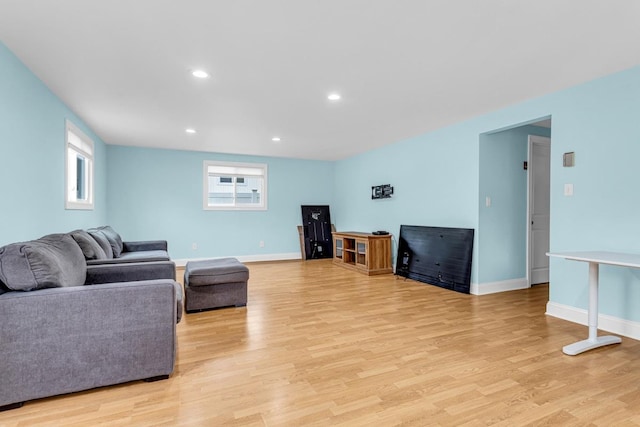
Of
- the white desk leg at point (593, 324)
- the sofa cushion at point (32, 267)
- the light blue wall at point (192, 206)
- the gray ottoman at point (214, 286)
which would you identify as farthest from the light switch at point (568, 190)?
the light blue wall at point (192, 206)

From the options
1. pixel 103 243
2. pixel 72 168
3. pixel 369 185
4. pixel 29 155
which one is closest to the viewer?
pixel 29 155

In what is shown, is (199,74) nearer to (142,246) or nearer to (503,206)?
(142,246)

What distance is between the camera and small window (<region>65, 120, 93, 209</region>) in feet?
11.9

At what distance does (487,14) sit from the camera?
1931 millimetres

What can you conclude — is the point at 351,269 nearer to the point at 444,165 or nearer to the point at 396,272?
the point at 396,272

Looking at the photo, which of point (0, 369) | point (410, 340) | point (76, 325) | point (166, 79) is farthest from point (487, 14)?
point (0, 369)

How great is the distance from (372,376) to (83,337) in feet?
5.56

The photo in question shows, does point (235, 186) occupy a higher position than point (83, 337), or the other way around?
point (235, 186)

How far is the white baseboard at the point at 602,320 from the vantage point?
265cm

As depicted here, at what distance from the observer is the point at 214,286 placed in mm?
3332

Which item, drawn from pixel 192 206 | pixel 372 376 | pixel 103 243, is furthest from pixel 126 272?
pixel 192 206

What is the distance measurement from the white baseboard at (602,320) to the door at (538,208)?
1356mm

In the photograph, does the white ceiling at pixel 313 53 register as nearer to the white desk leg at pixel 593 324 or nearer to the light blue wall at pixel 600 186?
the light blue wall at pixel 600 186

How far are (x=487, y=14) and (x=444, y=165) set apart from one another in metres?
2.74
